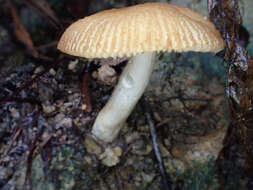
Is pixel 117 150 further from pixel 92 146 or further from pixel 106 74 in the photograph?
pixel 106 74

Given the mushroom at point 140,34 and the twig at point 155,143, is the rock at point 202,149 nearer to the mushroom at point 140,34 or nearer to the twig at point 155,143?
the twig at point 155,143

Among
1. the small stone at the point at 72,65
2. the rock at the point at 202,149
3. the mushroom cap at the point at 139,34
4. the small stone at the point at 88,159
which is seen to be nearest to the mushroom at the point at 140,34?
the mushroom cap at the point at 139,34

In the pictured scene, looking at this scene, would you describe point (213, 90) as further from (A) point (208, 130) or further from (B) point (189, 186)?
(B) point (189, 186)

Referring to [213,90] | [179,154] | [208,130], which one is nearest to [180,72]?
[213,90]

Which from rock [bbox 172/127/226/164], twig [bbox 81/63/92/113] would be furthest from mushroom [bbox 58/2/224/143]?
rock [bbox 172/127/226/164]

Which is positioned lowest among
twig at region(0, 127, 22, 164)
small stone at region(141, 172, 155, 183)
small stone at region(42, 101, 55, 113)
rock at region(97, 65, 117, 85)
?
small stone at region(141, 172, 155, 183)

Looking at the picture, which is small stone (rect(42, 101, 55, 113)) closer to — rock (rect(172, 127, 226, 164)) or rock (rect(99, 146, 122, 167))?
rock (rect(99, 146, 122, 167))

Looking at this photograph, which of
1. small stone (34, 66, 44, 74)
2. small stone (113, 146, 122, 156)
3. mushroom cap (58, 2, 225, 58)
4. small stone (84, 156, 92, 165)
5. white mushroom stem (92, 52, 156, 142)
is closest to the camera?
mushroom cap (58, 2, 225, 58)
